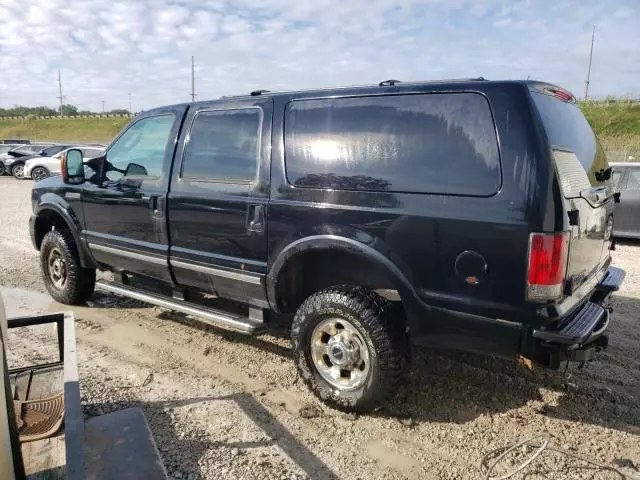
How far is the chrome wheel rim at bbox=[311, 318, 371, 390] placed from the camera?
331cm

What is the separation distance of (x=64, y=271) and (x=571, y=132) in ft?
16.4

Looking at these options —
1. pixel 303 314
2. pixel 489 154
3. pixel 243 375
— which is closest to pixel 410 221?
pixel 489 154

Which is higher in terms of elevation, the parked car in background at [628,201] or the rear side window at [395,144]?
the rear side window at [395,144]

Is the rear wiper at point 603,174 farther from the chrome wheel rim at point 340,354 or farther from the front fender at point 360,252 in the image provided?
the chrome wheel rim at point 340,354

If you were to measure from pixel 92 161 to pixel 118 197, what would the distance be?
0.56 meters

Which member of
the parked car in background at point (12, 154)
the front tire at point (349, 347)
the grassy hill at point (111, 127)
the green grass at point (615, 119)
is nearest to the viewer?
the front tire at point (349, 347)

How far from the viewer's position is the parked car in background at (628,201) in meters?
9.08

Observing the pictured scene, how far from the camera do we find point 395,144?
10.1 feet

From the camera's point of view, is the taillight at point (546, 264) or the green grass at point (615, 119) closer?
the taillight at point (546, 264)

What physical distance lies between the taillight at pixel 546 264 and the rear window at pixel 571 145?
0.94 feet

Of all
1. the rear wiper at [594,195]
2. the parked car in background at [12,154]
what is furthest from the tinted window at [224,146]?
the parked car in background at [12,154]

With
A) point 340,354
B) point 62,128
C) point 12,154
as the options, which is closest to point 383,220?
point 340,354

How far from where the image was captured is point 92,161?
16.1 feet

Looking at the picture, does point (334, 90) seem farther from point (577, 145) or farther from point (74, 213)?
point (74, 213)
